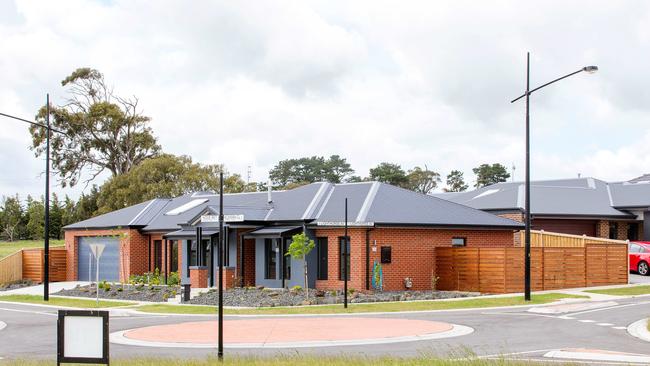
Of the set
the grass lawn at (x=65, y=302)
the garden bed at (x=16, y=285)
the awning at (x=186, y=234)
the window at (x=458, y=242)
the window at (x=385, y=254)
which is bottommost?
the garden bed at (x=16, y=285)

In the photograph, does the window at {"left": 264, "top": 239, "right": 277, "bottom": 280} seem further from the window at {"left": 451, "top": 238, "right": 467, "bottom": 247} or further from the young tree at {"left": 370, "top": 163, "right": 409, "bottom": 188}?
the young tree at {"left": 370, "top": 163, "right": 409, "bottom": 188}

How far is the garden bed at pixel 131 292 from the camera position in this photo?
37031mm

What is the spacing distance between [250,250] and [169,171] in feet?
107

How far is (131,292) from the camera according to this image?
38.9 meters

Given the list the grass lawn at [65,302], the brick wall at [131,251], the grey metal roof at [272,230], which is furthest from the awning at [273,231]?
the brick wall at [131,251]

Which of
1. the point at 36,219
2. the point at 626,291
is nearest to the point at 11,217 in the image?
the point at 36,219

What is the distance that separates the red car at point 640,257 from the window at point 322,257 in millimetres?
15925

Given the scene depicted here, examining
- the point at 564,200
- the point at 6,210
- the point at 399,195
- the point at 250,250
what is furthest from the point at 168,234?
the point at 6,210

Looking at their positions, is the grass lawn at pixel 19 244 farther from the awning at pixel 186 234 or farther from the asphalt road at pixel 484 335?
the asphalt road at pixel 484 335

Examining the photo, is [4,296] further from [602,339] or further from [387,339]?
[602,339]

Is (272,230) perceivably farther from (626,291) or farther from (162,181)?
(162,181)

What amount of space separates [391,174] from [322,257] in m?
59.9

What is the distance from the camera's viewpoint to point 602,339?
19500 millimetres

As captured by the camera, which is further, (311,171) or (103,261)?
(311,171)
